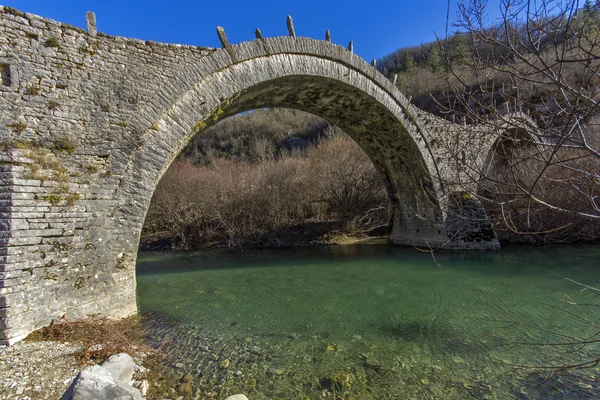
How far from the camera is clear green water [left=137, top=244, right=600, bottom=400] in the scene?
3.46m

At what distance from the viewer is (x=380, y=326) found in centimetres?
500

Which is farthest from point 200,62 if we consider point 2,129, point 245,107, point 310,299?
point 310,299

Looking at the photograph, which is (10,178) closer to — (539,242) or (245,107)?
(245,107)

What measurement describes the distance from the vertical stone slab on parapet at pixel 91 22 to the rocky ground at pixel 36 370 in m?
4.12

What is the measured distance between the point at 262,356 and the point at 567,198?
1051 cm

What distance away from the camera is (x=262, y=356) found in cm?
413

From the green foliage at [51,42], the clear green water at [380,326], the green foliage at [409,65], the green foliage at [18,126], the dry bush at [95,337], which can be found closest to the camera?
the clear green water at [380,326]

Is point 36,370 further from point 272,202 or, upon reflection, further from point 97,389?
point 272,202

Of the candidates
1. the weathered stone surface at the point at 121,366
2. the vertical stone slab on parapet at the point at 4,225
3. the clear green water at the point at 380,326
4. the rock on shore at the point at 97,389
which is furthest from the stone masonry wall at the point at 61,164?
the rock on shore at the point at 97,389

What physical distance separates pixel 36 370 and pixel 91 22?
177 inches

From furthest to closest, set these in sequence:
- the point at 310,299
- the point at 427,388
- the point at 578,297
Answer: the point at 310,299 → the point at 578,297 → the point at 427,388

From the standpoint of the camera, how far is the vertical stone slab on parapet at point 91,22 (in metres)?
4.91

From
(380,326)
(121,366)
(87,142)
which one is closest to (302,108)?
(87,142)

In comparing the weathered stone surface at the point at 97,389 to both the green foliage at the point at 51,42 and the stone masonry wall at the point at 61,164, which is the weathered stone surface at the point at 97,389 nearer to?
the stone masonry wall at the point at 61,164
